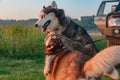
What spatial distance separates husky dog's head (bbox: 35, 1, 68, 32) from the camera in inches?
301

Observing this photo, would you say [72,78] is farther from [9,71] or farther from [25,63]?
[25,63]

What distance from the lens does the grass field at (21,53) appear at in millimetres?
11412

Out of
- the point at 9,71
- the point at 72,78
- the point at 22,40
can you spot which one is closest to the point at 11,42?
the point at 22,40

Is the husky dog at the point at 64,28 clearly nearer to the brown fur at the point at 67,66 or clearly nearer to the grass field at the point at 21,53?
the brown fur at the point at 67,66

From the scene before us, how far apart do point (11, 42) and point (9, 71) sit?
519 centimetres

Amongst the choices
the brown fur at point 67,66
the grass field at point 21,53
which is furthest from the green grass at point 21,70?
the brown fur at point 67,66

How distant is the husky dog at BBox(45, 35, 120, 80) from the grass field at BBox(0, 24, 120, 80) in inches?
166

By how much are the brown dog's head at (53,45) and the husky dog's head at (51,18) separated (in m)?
1.17

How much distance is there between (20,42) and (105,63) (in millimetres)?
12690

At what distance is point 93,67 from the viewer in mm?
4922

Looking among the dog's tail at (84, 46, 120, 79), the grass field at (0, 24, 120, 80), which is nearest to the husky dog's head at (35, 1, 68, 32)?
the grass field at (0, 24, 120, 80)

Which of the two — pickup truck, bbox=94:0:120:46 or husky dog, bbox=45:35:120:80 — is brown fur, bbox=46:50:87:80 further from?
pickup truck, bbox=94:0:120:46

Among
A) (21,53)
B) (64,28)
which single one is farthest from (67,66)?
(21,53)

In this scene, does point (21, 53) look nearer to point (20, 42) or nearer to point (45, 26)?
point (20, 42)
